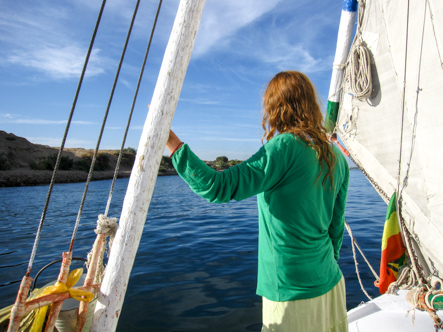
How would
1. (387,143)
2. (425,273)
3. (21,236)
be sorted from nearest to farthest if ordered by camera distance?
1. (425,273)
2. (387,143)
3. (21,236)

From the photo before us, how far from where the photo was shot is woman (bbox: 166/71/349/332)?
118cm

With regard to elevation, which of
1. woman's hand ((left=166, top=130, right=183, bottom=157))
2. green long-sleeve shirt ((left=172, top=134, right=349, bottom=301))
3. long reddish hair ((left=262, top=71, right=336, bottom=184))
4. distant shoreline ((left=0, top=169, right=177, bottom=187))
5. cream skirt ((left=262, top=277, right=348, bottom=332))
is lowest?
distant shoreline ((left=0, top=169, right=177, bottom=187))

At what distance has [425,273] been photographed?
8.38ft

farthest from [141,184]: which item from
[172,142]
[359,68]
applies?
[359,68]

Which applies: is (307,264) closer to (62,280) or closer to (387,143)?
(62,280)

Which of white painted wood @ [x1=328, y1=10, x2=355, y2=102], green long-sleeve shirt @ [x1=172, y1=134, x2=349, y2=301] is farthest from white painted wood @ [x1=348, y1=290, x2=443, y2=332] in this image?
white painted wood @ [x1=328, y1=10, x2=355, y2=102]

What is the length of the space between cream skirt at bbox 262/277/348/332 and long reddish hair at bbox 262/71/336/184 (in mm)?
590

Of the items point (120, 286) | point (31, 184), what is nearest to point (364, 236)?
point (120, 286)

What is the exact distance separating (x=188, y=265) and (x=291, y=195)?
430 cm

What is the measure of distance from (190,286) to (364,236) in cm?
472

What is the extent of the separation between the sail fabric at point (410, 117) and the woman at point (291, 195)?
1422mm

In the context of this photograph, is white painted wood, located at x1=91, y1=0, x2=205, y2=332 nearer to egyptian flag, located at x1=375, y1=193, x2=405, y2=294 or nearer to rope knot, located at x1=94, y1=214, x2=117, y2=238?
rope knot, located at x1=94, y1=214, x2=117, y2=238

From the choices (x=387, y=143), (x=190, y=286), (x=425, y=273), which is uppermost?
(x=387, y=143)

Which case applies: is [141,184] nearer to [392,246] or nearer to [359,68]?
[392,246]
